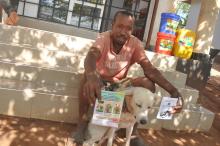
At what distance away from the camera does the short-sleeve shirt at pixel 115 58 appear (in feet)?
13.0

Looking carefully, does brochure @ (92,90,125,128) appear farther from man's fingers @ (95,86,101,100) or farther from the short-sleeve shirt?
the short-sleeve shirt

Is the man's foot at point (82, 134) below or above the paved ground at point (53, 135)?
above

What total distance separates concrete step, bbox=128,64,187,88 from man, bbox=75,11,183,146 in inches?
74.6

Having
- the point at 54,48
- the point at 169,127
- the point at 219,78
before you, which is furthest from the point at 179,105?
the point at 219,78

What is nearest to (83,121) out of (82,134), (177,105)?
(82,134)

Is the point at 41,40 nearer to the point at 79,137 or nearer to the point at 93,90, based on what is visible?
the point at 79,137

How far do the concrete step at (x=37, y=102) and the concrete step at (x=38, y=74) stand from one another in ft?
0.70

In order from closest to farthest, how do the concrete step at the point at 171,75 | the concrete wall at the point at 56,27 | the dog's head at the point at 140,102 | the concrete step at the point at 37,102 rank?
the dog's head at the point at 140,102
the concrete step at the point at 37,102
the concrete step at the point at 171,75
the concrete wall at the point at 56,27

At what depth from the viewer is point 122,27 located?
3.78 m

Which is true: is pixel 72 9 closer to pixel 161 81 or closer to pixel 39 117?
pixel 39 117

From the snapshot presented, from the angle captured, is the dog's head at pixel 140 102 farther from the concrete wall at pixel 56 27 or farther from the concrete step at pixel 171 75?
the concrete wall at pixel 56 27

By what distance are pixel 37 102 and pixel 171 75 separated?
2.56 m

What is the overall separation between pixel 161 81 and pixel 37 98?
184cm

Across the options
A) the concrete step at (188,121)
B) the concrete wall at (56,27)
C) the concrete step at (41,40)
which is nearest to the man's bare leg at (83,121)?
the concrete step at (188,121)
